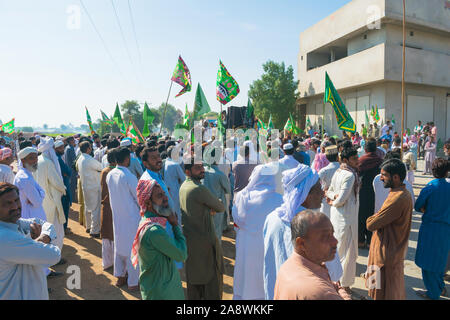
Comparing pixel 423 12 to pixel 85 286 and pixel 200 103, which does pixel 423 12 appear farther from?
pixel 85 286

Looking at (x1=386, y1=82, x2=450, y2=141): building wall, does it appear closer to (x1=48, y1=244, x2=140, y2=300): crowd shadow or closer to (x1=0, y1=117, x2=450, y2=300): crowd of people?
(x1=0, y1=117, x2=450, y2=300): crowd of people

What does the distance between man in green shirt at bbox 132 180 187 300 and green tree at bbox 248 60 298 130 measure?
27.7 meters

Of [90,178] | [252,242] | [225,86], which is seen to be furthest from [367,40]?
[252,242]

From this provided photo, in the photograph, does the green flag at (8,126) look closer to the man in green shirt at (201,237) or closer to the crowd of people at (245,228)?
the crowd of people at (245,228)

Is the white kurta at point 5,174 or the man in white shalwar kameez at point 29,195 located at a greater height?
the white kurta at point 5,174

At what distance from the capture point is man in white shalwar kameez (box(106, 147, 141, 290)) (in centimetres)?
452

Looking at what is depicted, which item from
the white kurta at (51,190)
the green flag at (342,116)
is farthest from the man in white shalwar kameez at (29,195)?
the green flag at (342,116)

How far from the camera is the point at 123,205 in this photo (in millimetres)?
4543

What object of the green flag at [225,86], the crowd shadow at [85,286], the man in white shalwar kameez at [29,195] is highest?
the green flag at [225,86]

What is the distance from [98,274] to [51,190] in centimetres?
170

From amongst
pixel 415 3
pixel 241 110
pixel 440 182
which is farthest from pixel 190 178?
pixel 415 3

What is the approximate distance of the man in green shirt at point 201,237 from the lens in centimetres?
360

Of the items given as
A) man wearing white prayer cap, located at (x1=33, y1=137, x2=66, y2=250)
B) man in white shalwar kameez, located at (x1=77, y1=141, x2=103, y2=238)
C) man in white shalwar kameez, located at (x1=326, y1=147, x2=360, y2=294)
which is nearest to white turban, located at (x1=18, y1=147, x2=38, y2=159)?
man wearing white prayer cap, located at (x1=33, y1=137, x2=66, y2=250)

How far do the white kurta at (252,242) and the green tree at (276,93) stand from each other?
2674 centimetres
